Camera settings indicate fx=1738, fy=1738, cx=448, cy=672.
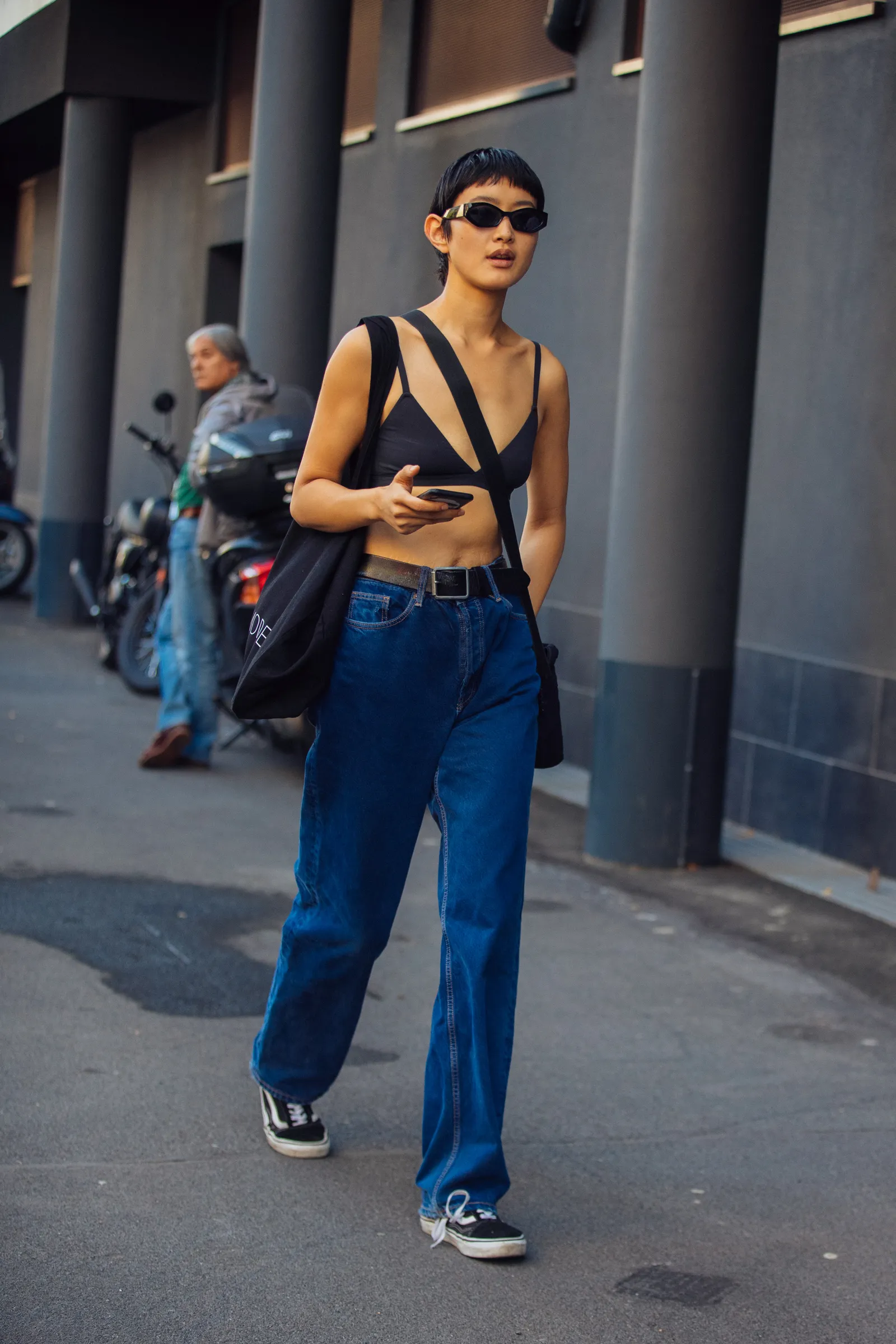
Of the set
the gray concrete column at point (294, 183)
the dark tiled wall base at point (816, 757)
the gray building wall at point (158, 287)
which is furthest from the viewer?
the gray building wall at point (158, 287)

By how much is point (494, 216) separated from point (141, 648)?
298 inches

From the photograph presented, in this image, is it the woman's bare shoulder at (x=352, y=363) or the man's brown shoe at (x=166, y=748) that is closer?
the woman's bare shoulder at (x=352, y=363)

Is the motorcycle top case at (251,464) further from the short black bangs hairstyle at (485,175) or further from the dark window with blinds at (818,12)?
the short black bangs hairstyle at (485,175)

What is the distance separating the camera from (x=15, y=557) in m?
16.1

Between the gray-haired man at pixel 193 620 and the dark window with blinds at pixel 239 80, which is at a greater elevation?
the dark window with blinds at pixel 239 80

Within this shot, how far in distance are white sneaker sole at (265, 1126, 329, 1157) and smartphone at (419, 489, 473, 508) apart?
149cm

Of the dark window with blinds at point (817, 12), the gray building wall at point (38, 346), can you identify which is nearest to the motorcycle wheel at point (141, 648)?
the dark window with blinds at point (817, 12)

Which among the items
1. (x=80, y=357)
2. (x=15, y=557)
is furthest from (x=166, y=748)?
(x=15, y=557)

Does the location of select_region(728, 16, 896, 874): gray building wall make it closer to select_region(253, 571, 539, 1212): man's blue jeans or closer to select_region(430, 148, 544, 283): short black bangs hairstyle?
select_region(253, 571, 539, 1212): man's blue jeans

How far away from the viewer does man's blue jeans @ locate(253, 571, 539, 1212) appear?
3.35 metres

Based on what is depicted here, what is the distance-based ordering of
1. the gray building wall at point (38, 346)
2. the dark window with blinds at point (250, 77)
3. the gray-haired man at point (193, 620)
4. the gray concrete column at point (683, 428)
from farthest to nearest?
the gray building wall at point (38, 346) → the dark window with blinds at point (250, 77) → the gray-haired man at point (193, 620) → the gray concrete column at point (683, 428)

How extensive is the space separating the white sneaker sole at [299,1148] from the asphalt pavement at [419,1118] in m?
0.02

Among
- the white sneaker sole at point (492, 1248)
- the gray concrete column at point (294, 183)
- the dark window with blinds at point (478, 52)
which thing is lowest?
the white sneaker sole at point (492, 1248)

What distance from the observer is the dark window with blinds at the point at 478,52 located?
10.1 meters
